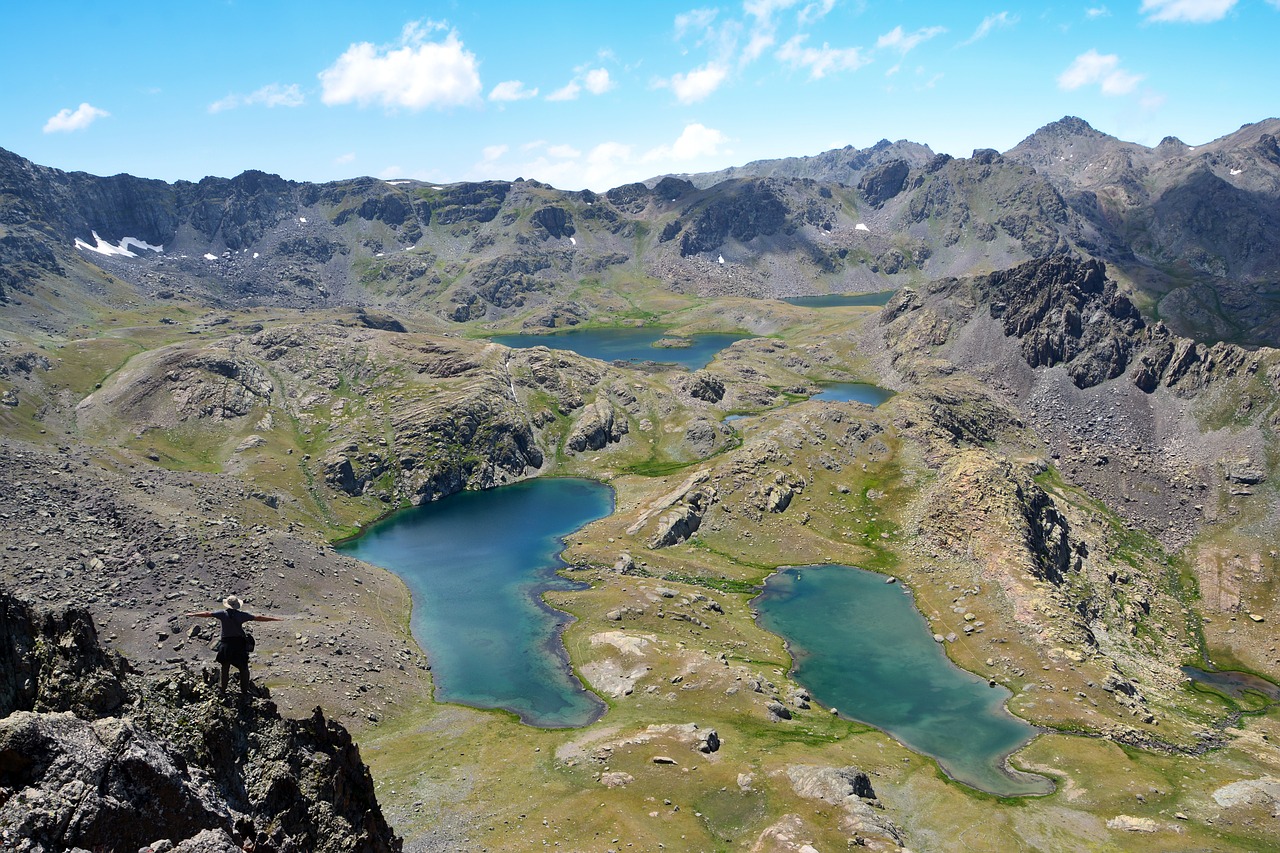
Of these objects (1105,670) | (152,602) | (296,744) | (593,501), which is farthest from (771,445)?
(296,744)

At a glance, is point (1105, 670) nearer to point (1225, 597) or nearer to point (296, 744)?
point (1225, 597)

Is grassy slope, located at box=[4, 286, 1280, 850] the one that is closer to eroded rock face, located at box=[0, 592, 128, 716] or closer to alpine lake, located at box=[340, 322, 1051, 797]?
alpine lake, located at box=[340, 322, 1051, 797]

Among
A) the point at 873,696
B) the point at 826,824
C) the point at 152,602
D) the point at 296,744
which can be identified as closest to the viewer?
the point at 296,744

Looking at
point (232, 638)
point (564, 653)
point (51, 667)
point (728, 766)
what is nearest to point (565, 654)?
point (564, 653)

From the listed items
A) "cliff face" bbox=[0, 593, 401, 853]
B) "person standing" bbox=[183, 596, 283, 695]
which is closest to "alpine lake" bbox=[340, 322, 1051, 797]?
"cliff face" bbox=[0, 593, 401, 853]

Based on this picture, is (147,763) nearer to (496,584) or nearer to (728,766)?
(728,766)

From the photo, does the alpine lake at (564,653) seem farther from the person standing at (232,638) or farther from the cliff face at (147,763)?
the person standing at (232,638)

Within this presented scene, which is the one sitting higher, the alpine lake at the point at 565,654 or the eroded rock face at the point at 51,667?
the eroded rock face at the point at 51,667

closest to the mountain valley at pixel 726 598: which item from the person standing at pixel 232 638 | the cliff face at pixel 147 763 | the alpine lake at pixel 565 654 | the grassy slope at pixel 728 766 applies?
the cliff face at pixel 147 763
